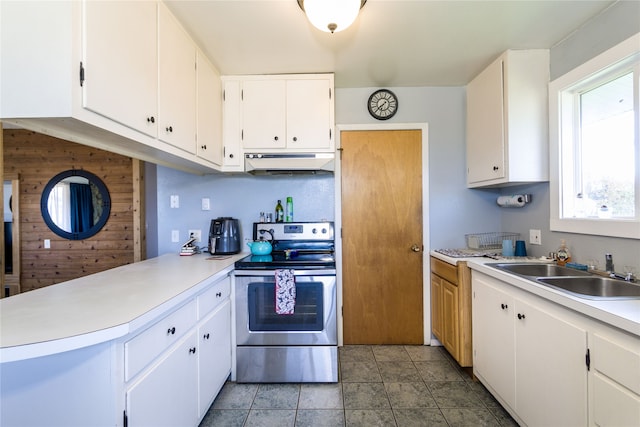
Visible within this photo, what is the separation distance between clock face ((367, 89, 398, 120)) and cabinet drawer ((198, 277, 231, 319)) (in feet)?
6.43

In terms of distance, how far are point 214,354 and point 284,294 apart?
1.81 ft

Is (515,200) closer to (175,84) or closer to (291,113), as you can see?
(291,113)

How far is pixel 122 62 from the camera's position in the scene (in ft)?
3.95

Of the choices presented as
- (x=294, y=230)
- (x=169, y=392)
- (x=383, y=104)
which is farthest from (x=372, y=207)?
(x=169, y=392)

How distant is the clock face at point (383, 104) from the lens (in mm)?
2576

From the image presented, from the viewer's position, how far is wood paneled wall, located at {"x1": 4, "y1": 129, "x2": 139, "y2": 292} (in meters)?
3.70

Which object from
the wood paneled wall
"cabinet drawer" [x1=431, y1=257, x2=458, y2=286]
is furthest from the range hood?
the wood paneled wall

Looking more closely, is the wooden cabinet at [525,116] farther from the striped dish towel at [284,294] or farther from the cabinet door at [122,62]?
the cabinet door at [122,62]

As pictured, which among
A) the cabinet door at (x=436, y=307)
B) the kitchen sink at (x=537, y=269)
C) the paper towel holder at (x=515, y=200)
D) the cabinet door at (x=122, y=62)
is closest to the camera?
the cabinet door at (x=122, y=62)

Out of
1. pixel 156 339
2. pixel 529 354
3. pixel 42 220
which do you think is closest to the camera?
pixel 156 339

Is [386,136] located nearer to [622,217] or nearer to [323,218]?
[323,218]

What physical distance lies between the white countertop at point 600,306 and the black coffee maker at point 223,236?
2.03 metres

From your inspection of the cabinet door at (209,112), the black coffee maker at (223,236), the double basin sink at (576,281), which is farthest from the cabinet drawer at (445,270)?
the cabinet door at (209,112)

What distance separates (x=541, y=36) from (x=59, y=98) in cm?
267
